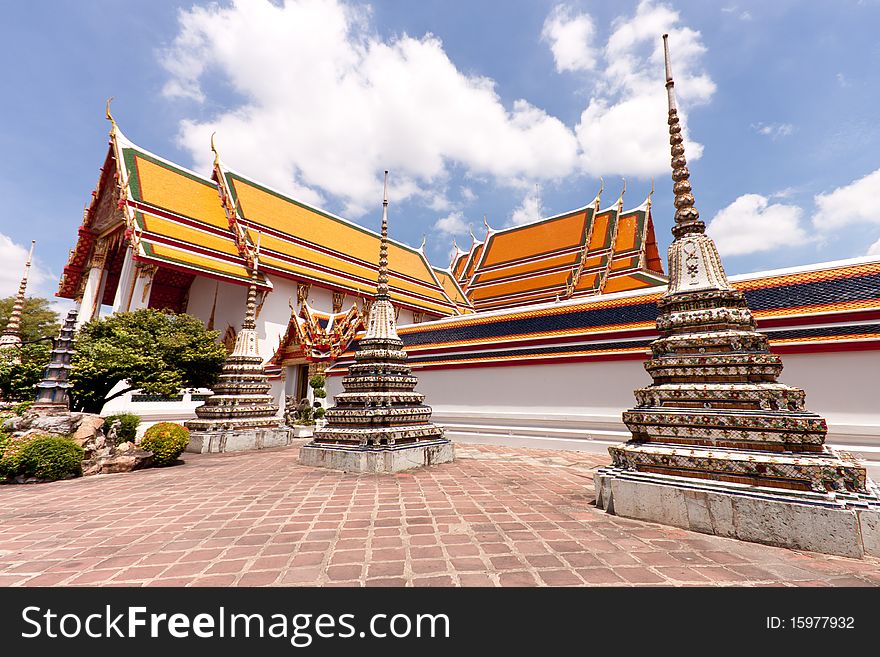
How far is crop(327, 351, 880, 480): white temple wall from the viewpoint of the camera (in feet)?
22.2

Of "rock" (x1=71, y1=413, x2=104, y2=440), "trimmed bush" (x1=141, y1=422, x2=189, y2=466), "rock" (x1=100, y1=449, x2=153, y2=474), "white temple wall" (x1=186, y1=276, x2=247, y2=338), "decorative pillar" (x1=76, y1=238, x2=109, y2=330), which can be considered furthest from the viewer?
"decorative pillar" (x1=76, y1=238, x2=109, y2=330)

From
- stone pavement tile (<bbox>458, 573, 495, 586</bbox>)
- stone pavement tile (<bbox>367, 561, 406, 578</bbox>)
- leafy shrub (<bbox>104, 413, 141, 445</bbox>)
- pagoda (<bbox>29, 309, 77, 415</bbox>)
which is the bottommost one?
stone pavement tile (<bbox>367, 561, 406, 578</bbox>)

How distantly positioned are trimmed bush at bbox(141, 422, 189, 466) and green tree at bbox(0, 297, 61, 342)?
28.2 m

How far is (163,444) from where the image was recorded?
312 inches

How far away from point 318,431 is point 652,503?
5789 millimetres

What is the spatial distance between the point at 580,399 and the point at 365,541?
7879 mm

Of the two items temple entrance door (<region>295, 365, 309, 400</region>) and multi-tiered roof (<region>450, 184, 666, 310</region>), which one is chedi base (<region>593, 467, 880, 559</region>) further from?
multi-tiered roof (<region>450, 184, 666, 310</region>)

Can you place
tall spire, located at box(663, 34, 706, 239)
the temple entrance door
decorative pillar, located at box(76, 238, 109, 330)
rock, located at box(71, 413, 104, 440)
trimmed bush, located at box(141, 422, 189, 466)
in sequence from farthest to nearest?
1. decorative pillar, located at box(76, 238, 109, 330)
2. the temple entrance door
3. trimmed bush, located at box(141, 422, 189, 466)
4. rock, located at box(71, 413, 104, 440)
5. tall spire, located at box(663, 34, 706, 239)

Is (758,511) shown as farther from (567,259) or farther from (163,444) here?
(567,259)
